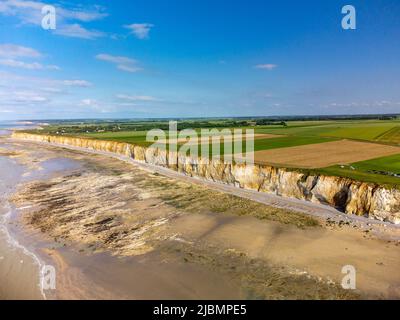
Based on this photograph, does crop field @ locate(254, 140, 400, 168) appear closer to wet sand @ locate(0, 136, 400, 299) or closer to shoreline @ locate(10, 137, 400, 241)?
shoreline @ locate(10, 137, 400, 241)

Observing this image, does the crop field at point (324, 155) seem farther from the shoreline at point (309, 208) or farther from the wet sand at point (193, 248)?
the wet sand at point (193, 248)

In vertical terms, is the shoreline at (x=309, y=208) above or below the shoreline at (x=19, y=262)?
above

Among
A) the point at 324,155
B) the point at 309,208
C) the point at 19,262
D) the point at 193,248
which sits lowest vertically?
the point at 19,262

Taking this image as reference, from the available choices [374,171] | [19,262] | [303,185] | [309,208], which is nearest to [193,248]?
[19,262]

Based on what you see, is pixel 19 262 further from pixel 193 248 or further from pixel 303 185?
pixel 303 185

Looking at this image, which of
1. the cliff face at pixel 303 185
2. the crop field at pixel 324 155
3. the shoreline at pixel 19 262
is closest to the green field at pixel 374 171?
the cliff face at pixel 303 185

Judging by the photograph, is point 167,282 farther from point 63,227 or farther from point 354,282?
point 63,227
